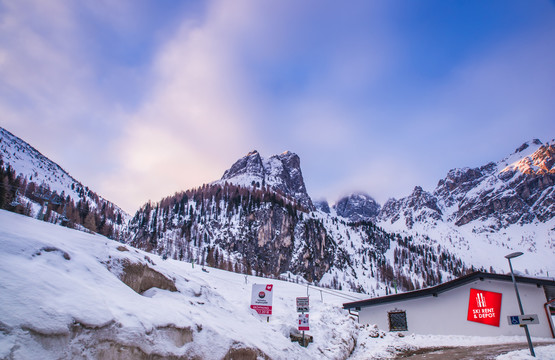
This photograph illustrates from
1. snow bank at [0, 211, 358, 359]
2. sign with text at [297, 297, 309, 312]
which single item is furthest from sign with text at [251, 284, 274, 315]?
snow bank at [0, 211, 358, 359]

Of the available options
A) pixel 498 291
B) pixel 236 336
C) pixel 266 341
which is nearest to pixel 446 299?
pixel 498 291

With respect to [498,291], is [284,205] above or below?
above

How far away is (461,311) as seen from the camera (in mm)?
22906

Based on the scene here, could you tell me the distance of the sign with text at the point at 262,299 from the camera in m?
18.2

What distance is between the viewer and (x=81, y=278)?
286 inches

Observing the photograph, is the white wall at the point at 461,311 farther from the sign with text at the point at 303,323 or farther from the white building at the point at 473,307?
the sign with text at the point at 303,323

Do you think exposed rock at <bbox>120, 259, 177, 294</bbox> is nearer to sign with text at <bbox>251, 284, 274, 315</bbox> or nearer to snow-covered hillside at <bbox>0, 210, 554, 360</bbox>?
snow-covered hillside at <bbox>0, 210, 554, 360</bbox>

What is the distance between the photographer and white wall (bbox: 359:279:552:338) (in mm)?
21062

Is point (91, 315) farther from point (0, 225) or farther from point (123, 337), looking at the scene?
point (0, 225)

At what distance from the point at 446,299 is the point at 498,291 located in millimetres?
3612

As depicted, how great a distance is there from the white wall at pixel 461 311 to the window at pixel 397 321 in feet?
1.04

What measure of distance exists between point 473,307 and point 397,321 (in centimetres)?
618

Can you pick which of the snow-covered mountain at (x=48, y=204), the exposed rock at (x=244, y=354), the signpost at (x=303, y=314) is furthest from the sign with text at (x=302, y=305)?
the snow-covered mountain at (x=48, y=204)

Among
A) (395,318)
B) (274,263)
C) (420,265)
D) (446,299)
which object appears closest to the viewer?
(446,299)
